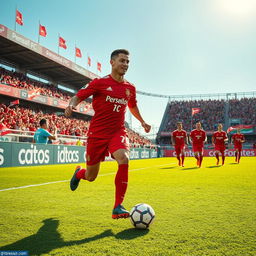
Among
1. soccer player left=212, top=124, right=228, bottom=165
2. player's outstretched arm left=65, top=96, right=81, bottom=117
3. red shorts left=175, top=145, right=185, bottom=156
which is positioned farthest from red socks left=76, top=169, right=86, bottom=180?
soccer player left=212, top=124, right=228, bottom=165

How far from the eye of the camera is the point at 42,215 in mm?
3432

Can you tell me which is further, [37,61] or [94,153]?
[37,61]

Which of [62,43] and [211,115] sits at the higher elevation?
[62,43]

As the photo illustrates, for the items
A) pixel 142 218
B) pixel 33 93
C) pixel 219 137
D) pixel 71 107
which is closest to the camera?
pixel 142 218

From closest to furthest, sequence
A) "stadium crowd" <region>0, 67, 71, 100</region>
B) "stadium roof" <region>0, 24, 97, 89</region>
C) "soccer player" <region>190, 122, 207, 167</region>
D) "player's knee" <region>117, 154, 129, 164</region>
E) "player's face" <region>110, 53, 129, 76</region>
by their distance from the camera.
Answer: "player's knee" <region>117, 154, 129, 164</region> → "player's face" <region>110, 53, 129, 76</region> → "soccer player" <region>190, 122, 207, 167</region> → "stadium roof" <region>0, 24, 97, 89</region> → "stadium crowd" <region>0, 67, 71, 100</region>

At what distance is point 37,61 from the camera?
30641mm

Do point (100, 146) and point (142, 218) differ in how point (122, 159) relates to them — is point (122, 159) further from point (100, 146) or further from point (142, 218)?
point (142, 218)

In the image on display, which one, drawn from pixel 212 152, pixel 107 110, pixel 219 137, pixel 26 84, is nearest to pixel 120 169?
pixel 107 110

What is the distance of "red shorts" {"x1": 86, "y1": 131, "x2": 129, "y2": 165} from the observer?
375cm

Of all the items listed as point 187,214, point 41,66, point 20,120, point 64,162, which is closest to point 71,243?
point 187,214

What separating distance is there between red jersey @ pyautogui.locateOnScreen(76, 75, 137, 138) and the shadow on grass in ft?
4.63

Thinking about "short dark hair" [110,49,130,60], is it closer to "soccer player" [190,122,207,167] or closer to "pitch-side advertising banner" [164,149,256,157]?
"soccer player" [190,122,207,167]

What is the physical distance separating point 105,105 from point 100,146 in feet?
1.93

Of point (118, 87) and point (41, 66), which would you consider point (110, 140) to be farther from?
point (41, 66)
